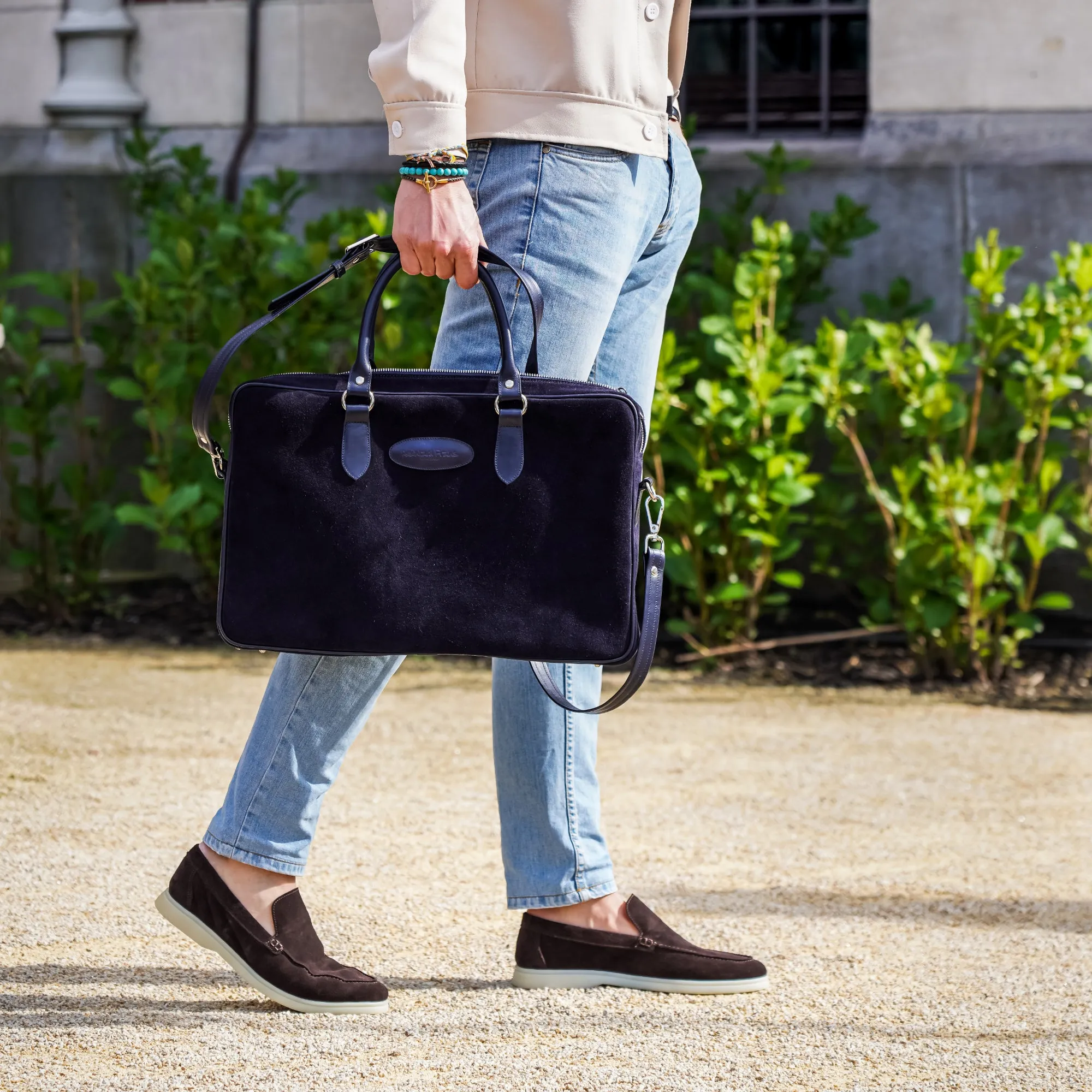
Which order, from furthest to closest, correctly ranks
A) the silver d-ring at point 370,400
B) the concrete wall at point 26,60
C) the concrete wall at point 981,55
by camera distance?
the concrete wall at point 26,60 < the concrete wall at point 981,55 < the silver d-ring at point 370,400

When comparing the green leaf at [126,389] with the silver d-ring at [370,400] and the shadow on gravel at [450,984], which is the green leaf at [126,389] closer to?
the shadow on gravel at [450,984]

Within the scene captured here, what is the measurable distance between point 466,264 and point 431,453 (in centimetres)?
27

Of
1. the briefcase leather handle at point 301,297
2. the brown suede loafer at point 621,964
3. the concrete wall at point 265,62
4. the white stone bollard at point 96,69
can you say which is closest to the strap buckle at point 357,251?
the briefcase leather handle at point 301,297

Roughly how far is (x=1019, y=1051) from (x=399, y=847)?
1382 mm


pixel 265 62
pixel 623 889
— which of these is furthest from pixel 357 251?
pixel 265 62

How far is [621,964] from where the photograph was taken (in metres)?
2.54

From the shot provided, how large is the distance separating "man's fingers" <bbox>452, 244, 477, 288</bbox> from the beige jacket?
0.45 feet

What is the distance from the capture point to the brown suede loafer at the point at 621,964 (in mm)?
2531

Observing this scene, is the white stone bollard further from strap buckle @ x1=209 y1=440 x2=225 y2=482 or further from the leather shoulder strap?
the leather shoulder strap

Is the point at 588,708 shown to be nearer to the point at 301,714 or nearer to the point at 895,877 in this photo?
the point at 301,714

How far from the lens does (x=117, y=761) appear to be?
13.0 feet

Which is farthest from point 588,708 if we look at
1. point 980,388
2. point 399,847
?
point 980,388

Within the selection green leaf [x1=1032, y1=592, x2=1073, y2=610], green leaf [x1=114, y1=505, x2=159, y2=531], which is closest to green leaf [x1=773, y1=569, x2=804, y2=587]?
green leaf [x1=1032, y1=592, x2=1073, y2=610]

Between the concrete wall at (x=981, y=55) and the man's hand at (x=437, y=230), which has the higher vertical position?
the concrete wall at (x=981, y=55)
